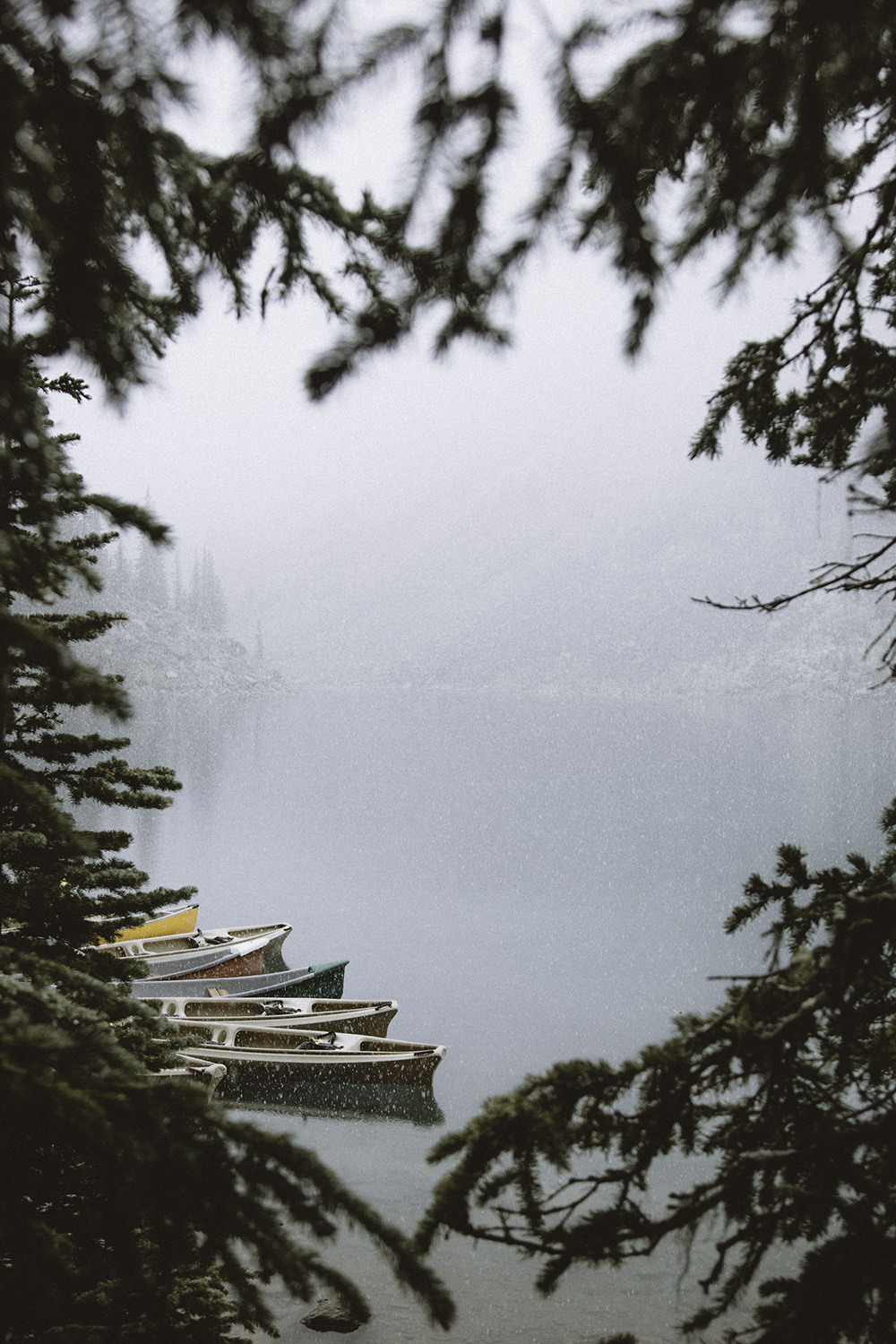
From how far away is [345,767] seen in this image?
3312 inches

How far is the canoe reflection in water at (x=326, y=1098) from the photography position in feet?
56.8

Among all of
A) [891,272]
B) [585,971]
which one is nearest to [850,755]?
[585,971]

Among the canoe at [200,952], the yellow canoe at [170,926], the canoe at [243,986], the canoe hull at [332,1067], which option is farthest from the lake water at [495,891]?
the yellow canoe at [170,926]

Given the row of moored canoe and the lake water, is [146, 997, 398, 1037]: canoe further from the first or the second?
the lake water

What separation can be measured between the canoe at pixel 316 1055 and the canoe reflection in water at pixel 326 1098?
8.6 inches

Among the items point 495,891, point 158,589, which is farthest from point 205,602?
point 495,891

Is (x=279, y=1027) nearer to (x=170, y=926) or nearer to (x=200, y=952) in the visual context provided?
(x=200, y=952)

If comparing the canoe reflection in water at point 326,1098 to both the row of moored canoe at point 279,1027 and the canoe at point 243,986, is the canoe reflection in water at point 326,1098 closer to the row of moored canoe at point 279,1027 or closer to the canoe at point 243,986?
the row of moored canoe at point 279,1027

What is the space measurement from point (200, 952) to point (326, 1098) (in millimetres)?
6051

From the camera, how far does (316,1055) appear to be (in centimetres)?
1680

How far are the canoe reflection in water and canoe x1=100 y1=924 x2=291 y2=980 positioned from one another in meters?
4.07

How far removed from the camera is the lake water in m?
12.6

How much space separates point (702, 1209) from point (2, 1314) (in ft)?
5.58

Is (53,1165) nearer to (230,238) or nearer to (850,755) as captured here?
(230,238)
